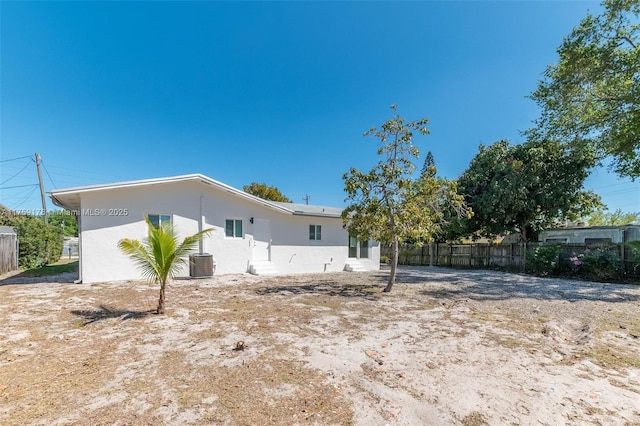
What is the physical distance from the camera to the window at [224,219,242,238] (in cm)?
1212

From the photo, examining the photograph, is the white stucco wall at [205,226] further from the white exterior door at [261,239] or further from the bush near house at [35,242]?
the bush near house at [35,242]

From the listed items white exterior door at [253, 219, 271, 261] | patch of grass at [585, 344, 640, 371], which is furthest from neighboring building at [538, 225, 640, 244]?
white exterior door at [253, 219, 271, 261]

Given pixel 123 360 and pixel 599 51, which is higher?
pixel 599 51

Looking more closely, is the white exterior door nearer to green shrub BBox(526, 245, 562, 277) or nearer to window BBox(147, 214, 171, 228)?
window BBox(147, 214, 171, 228)

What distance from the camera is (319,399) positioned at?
286 cm

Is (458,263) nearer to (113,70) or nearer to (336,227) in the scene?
(336,227)

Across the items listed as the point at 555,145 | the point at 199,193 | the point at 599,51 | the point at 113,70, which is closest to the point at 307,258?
the point at 199,193

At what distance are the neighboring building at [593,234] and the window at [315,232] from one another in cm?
1339

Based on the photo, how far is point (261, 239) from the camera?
12859 mm

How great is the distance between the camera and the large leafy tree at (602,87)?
12.3m

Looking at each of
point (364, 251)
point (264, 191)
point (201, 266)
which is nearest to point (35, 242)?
point (201, 266)

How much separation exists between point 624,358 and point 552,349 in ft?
2.77

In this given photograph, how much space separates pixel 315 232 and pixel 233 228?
405 cm

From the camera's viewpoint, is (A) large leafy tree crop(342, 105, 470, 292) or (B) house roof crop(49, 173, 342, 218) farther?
(B) house roof crop(49, 173, 342, 218)
